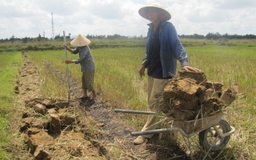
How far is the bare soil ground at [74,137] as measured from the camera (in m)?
2.70

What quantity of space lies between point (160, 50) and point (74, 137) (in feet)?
5.61

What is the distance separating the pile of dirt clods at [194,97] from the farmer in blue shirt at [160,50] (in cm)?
36

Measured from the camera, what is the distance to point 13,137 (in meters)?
3.15

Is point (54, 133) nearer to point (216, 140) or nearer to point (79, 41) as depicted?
point (79, 41)

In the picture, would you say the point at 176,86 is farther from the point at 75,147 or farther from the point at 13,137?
the point at 13,137

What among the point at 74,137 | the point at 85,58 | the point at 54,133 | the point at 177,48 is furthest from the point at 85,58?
the point at 177,48

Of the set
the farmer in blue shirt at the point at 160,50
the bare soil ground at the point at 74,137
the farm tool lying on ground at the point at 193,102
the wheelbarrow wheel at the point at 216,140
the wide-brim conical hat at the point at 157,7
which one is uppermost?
the wide-brim conical hat at the point at 157,7

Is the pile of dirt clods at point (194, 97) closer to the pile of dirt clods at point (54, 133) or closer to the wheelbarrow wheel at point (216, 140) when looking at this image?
the wheelbarrow wheel at point (216, 140)

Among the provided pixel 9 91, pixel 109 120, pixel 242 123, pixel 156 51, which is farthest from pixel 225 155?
pixel 9 91

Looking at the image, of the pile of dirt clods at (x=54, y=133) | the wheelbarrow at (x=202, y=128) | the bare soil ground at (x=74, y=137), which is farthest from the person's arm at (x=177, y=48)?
the pile of dirt clods at (x=54, y=133)

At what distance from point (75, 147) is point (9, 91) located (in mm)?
3705

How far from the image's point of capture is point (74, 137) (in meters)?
3.10

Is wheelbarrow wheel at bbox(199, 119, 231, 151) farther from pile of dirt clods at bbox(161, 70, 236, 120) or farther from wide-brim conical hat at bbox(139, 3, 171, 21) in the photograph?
wide-brim conical hat at bbox(139, 3, 171, 21)

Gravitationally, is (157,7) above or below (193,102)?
above
